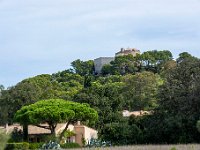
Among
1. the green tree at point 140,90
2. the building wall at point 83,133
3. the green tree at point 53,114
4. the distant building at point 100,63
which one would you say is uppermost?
the distant building at point 100,63

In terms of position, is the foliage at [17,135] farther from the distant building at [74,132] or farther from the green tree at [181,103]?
the green tree at [181,103]

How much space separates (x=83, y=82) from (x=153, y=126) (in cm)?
6524

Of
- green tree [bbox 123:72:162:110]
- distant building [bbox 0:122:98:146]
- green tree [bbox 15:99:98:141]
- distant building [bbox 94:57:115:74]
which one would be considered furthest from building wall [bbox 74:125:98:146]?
distant building [bbox 94:57:115:74]

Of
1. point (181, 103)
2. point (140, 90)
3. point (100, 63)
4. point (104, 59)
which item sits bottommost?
point (181, 103)

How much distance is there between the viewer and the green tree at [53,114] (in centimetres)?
5484

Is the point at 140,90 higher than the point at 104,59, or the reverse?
the point at 104,59

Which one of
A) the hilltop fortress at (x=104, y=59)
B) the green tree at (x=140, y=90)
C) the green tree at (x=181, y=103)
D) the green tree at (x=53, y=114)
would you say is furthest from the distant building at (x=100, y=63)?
the green tree at (x=181, y=103)

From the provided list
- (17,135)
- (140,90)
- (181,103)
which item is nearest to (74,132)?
(17,135)

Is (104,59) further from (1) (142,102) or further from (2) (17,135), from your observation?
(2) (17,135)

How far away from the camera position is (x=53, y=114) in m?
54.7

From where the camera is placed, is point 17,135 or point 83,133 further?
point 17,135

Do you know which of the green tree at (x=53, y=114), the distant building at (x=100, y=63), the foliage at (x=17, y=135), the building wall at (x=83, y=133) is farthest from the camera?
the distant building at (x=100, y=63)

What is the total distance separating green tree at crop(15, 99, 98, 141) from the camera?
→ 54.8 meters

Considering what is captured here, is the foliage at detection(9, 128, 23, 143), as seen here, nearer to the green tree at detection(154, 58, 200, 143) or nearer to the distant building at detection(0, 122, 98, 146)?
the distant building at detection(0, 122, 98, 146)
